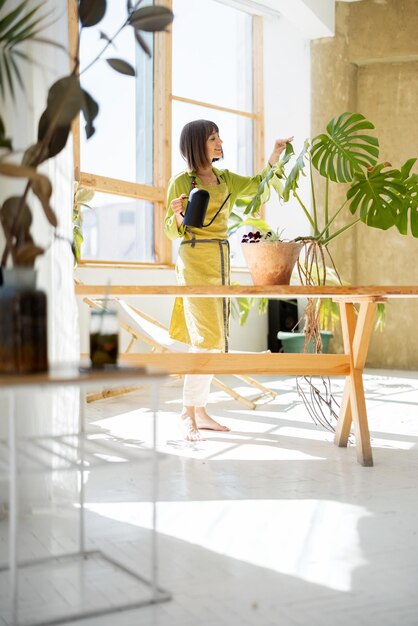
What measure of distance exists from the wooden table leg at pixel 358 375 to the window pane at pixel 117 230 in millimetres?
3187

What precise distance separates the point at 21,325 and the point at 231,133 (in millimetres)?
6816

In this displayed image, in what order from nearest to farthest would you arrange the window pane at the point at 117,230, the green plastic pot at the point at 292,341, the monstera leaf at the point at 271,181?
the monstera leaf at the point at 271,181 < the window pane at the point at 117,230 < the green plastic pot at the point at 292,341

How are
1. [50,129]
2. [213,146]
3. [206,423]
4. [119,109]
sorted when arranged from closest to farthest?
1. [50,129]
2. [213,146]
3. [206,423]
4. [119,109]

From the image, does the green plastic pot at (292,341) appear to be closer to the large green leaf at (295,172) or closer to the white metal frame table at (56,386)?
the large green leaf at (295,172)

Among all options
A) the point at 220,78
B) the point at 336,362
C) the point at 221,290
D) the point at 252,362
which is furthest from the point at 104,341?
the point at 220,78

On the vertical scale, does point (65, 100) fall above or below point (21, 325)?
above

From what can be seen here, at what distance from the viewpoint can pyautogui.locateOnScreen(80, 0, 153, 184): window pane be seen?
6688mm

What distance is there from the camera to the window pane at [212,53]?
7.70 meters

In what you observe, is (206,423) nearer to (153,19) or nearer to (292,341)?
(153,19)

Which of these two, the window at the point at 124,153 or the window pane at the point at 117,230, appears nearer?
the window at the point at 124,153

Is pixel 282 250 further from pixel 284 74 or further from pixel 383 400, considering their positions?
pixel 284 74

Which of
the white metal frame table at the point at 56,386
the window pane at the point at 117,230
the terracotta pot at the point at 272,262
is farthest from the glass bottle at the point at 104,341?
the window pane at the point at 117,230

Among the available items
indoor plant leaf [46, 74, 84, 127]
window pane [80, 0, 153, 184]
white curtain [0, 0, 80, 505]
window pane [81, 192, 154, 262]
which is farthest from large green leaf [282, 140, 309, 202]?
window pane [80, 0, 153, 184]

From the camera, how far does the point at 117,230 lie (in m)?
7.05
